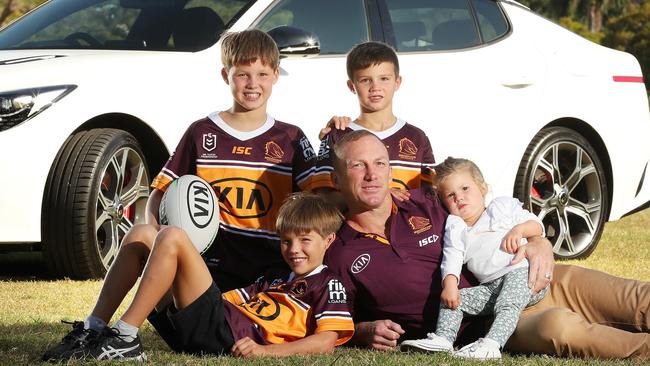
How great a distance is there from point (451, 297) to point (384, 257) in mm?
366

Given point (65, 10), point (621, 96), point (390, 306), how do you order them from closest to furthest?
point (390, 306) → point (65, 10) → point (621, 96)

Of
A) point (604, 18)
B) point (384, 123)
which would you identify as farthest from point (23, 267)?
point (604, 18)

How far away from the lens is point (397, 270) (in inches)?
209

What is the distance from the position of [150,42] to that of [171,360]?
3302 millimetres

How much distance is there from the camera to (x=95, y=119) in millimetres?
7434

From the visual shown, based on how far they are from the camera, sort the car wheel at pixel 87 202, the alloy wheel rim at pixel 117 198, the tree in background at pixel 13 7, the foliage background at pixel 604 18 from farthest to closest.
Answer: the foliage background at pixel 604 18, the tree in background at pixel 13 7, the alloy wheel rim at pixel 117 198, the car wheel at pixel 87 202

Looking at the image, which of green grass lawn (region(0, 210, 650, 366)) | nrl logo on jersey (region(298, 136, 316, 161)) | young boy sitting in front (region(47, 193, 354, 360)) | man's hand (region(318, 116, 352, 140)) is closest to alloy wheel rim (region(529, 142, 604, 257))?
green grass lawn (region(0, 210, 650, 366))

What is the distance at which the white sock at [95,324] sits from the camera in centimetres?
491

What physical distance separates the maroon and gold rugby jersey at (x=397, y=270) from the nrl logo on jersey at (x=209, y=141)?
71cm

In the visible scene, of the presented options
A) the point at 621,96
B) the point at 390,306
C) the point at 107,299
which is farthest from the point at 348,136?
the point at 621,96

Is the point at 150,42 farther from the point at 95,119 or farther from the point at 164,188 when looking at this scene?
the point at 164,188

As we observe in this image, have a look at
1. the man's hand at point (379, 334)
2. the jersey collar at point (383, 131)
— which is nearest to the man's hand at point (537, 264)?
the man's hand at point (379, 334)

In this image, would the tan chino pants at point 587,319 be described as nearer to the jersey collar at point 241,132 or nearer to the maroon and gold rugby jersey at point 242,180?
the maroon and gold rugby jersey at point 242,180

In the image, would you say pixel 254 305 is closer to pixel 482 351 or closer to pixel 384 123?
pixel 482 351
